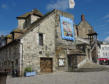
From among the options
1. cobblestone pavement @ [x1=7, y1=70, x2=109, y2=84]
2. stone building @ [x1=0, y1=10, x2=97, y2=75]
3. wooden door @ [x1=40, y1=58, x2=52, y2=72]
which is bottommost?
cobblestone pavement @ [x1=7, y1=70, x2=109, y2=84]

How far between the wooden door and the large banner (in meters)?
4.02

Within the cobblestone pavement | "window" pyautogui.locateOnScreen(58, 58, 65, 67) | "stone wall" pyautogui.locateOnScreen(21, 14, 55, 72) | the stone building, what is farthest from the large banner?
the cobblestone pavement

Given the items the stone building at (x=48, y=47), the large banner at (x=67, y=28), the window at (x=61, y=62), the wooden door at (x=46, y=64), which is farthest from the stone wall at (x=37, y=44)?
the large banner at (x=67, y=28)

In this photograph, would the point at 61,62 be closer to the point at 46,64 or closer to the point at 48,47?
the point at 46,64

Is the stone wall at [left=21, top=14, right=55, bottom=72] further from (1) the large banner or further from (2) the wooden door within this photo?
(1) the large banner

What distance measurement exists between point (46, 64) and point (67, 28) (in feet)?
20.0

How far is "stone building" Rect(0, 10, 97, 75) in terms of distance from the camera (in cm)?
1502

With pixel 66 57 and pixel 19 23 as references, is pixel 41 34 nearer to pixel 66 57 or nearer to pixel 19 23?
pixel 66 57

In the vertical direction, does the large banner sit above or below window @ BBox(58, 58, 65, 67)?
above

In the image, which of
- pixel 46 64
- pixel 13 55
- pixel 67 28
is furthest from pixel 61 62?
pixel 13 55

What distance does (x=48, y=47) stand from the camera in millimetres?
16875

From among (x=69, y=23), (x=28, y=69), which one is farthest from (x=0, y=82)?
(x=69, y=23)

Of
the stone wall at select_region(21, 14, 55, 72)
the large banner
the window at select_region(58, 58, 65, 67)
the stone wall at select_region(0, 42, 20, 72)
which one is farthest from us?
the large banner

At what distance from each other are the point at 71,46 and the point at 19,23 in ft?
41.5
